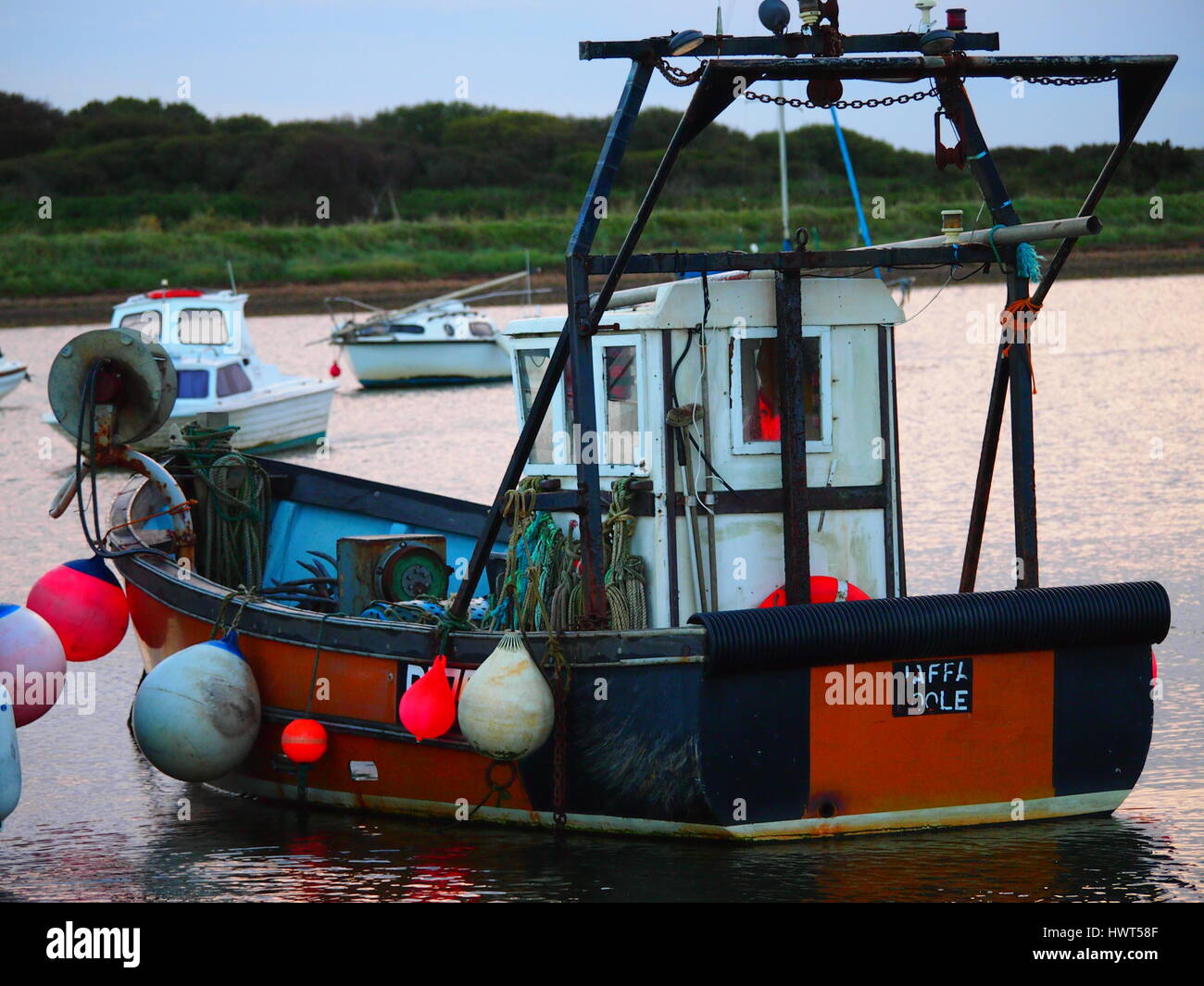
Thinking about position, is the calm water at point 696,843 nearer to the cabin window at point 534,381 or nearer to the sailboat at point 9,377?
the cabin window at point 534,381

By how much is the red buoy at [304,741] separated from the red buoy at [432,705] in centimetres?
101

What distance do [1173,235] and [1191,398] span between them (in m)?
39.1

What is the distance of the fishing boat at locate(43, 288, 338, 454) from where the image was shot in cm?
2478

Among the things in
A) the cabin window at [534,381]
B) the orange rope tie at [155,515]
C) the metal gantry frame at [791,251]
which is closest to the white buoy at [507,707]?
the metal gantry frame at [791,251]

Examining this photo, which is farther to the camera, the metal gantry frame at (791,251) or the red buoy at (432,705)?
the red buoy at (432,705)

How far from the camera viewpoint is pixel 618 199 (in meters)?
64.9

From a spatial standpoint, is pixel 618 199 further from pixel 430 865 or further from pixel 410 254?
pixel 430 865

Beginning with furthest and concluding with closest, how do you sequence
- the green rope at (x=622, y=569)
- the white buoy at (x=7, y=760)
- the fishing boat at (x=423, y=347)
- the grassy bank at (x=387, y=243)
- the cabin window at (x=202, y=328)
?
1. the grassy bank at (x=387, y=243)
2. the fishing boat at (x=423, y=347)
3. the cabin window at (x=202, y=328)
4. the green rope at (x=622, y=569)
5. the white buoy at (x=7, y=760)

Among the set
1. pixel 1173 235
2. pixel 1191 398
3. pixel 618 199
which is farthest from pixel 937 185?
pixel 1191 398

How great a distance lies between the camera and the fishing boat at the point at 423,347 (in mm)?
37469

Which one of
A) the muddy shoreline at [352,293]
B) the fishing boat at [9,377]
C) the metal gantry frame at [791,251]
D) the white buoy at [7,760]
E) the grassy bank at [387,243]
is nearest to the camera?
the metal gantry frame at [791,251]

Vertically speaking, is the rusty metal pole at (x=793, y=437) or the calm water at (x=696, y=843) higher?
the rusty metal pole at (x=793, y=437)

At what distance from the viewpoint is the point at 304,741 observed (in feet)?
28.9

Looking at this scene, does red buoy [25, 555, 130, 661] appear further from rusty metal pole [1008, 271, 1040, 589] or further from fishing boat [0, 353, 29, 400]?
fishing boat [0, 353, 29, 400]
